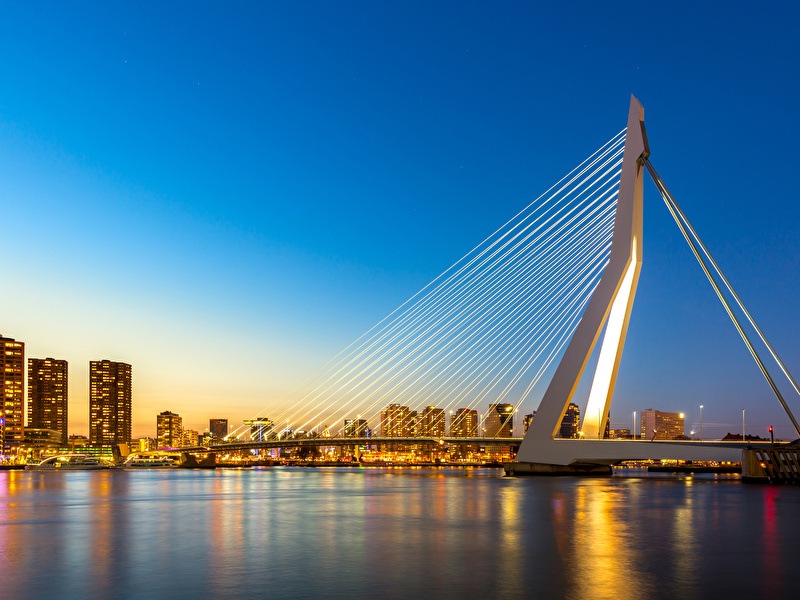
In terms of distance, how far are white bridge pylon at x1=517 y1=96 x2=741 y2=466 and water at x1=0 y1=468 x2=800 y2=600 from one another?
8535 mm

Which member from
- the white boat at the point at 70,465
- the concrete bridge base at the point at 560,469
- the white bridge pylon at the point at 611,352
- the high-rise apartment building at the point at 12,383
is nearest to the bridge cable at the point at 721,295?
the white bridge pylon at the point at 611,352

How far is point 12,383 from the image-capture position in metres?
154

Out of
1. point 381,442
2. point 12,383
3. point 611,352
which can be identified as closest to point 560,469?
point 611,352

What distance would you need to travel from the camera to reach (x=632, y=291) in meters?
33.8

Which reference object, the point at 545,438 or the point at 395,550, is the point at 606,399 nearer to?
the point at 545,438

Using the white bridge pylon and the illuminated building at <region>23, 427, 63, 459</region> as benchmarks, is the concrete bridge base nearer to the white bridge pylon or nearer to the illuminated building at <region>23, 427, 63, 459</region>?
the white bridge pylon

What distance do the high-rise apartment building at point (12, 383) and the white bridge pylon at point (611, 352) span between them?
136m

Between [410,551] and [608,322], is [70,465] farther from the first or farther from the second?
[410,551]

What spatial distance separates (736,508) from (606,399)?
10427mm

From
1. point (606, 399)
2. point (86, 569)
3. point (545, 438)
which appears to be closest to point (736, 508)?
point (606, 399)

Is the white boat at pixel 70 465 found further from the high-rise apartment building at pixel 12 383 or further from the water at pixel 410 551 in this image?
the water at pixel 410 551

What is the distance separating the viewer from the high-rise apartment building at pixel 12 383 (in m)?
150

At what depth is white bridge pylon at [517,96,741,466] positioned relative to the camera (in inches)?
1332

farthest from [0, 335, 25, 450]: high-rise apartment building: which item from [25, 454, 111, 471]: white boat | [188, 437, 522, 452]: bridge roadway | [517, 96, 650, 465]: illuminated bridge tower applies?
[517, 96, 650, 465]: illuminated bridge tower
